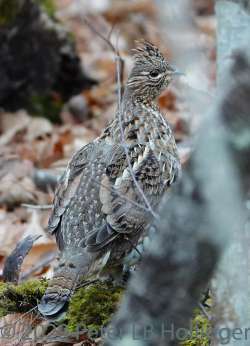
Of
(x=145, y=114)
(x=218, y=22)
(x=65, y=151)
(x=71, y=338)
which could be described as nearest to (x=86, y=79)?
(x=65, y=151)

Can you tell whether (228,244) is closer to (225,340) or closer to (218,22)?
(225,340)

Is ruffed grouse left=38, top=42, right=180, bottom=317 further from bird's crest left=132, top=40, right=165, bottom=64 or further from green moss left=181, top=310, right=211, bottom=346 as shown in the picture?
green moss left=181, top=310, right=211, bottom=346

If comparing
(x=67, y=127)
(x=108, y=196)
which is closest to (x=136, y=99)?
(x=108, y=196)

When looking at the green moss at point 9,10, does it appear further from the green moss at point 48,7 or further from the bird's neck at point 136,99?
the bird's neck at point 136,99

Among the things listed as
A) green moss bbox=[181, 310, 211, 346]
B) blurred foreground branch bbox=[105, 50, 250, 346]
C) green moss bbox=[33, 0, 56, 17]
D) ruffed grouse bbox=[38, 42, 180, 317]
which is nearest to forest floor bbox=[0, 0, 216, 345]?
green moss bbox=[33, 0, 56, 17]

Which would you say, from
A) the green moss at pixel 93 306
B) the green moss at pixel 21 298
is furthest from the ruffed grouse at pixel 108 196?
the green moss at pixel 21 298

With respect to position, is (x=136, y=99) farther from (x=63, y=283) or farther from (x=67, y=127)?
(x=67, y=127)

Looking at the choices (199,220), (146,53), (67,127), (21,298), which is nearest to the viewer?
(199,220)
